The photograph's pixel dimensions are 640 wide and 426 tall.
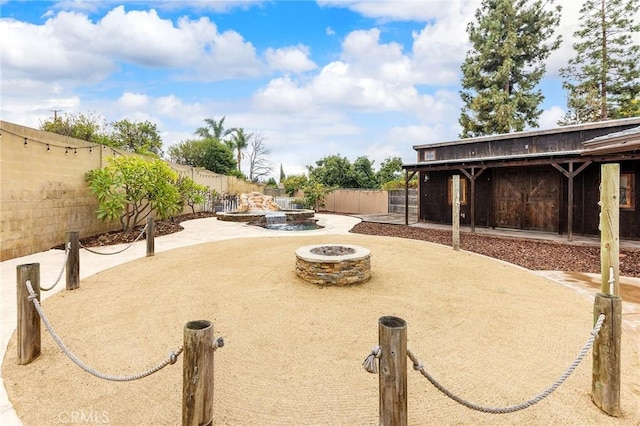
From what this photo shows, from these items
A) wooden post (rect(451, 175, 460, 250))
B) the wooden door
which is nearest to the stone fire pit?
wooden post (rect(451, 175, 460, 250))

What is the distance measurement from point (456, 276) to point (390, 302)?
6.91 ft

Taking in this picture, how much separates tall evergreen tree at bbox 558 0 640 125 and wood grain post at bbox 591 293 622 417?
2358 centimetres

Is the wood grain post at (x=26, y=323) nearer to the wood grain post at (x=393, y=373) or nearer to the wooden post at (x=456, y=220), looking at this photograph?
the wood grain post at (x=393, y=373)

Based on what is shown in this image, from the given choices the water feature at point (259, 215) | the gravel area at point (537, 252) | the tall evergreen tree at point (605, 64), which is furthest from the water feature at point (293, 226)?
the tall evergreen tree at point (605, 64)

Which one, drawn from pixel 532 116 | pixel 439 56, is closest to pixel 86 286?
pixel 439 56

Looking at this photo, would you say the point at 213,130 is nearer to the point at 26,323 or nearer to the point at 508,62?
the point at 508,62

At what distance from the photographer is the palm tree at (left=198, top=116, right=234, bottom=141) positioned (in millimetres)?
31953

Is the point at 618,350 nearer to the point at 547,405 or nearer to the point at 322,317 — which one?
the point at 547,405

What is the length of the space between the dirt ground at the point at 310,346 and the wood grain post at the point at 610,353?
0.33 feet

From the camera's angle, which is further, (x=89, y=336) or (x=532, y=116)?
(x=532, y=116)

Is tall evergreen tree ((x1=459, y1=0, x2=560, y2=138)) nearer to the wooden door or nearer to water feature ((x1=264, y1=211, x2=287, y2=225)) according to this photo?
the wooden door

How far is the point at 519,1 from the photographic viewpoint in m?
22.6

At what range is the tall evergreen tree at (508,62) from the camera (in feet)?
73.1

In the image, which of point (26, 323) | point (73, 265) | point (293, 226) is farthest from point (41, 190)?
point (293, 226)
